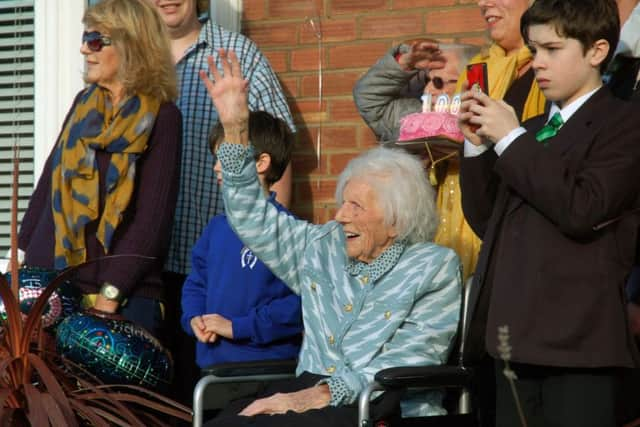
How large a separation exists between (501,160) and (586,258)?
1.19 ft

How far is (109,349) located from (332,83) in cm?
201

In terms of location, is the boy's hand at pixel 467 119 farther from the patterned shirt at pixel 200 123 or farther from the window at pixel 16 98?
the window at pixel 16 98

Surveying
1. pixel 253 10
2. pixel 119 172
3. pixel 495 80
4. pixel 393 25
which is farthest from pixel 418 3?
pixel 119 172

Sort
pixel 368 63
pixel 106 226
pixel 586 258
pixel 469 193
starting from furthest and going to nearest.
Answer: pixel 368 63
pixel 106 226
pixel 469 193
pixel 586 258

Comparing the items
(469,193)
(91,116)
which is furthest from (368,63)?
(469,193)

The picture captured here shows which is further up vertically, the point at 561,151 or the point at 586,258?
the point at 561,151

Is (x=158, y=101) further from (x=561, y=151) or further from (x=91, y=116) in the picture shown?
(x=561, y=151)

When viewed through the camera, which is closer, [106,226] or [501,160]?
[501,160]

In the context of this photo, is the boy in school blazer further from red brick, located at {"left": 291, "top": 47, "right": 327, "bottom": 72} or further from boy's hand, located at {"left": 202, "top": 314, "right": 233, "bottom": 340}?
red brick, located at {"left": 291, "top": 47, "right": 327, "bottom": 72}

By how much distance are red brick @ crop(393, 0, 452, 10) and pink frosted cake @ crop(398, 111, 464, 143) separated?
113 centimetres

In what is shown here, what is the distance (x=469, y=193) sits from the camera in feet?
13.1

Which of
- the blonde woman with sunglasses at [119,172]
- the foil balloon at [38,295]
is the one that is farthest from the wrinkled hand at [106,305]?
the foil balloon at [38,295]

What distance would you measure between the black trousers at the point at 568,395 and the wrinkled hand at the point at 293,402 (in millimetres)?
677

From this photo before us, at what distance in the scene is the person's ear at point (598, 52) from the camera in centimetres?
374
